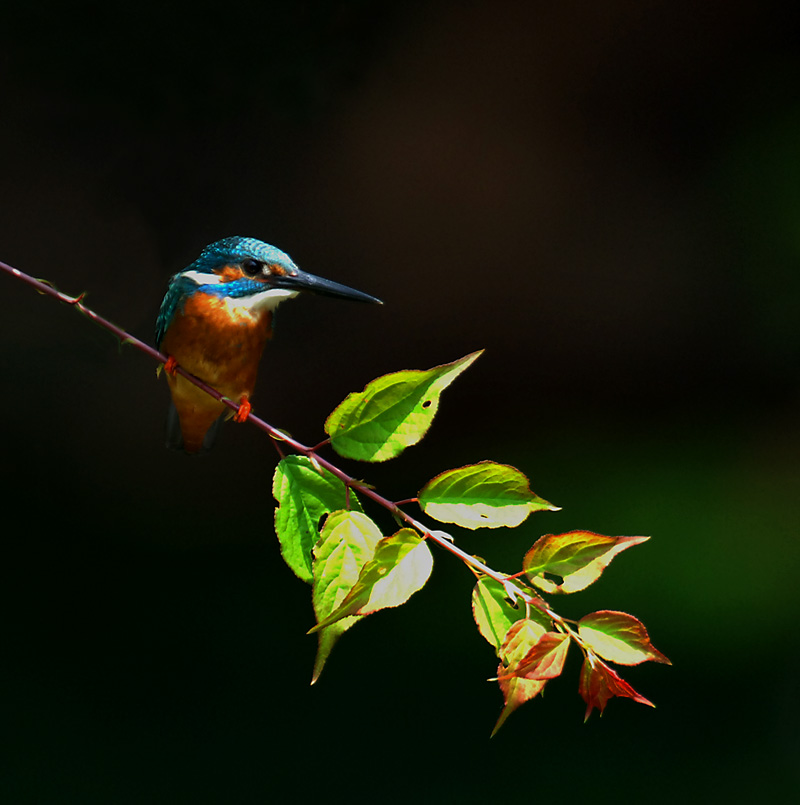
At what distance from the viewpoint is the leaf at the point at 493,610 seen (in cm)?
30

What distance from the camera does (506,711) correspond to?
0.26 m

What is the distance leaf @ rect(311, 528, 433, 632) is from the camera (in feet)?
0.89

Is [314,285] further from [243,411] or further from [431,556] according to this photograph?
[431,556]

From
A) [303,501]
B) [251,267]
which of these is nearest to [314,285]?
[251,267]

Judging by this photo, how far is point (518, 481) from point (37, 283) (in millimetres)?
214

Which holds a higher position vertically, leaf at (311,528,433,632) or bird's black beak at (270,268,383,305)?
bird's black beak at (270,268,383,305)

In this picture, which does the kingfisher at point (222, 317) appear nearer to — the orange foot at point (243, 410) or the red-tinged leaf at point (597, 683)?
the orange foot at point (243, 410)

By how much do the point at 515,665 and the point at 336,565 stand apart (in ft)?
0.25

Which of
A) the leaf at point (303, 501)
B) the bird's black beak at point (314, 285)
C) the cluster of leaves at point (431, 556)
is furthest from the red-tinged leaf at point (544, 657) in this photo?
the bird's black beak at point (314, 285)

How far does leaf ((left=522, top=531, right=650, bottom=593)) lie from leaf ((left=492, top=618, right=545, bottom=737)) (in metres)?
0.02

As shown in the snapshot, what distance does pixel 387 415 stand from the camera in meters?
0.33

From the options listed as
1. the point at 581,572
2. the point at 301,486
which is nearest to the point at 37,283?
the point at 301,486

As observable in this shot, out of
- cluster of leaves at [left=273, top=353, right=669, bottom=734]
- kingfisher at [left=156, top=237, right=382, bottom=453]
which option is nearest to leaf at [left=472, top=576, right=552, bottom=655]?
cluster of leaves at [left=273, top=353, right=669, bottom=734]

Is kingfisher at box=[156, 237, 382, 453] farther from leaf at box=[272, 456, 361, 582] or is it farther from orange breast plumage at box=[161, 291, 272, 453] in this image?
leaf at box=[272, 456, 361, 582]
